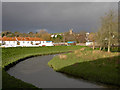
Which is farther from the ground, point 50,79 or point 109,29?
point 109,29

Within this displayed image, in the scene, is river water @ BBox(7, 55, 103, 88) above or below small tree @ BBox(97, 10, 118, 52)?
below

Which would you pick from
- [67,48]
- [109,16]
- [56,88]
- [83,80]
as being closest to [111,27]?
Answer: [109,16]

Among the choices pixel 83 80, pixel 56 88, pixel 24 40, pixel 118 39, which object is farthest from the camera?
pixel 24 40

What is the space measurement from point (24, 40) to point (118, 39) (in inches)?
2519

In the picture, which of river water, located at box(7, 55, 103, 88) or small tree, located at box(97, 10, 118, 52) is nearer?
river water, located at box(7, 55, 103, 88)

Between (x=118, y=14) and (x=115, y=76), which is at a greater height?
(x=118, y=14)

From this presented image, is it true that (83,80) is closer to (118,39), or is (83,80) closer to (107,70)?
(107,70)

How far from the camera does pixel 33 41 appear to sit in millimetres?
83000

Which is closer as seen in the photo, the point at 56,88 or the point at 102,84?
the point at 56,88

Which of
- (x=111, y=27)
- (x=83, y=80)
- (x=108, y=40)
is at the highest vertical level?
(x=111, y=27)

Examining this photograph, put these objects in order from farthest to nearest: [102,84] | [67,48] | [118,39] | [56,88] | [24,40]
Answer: [24,40]
[67,48]
[118,39]
[102,84]
[56,88]

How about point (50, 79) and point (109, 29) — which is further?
point (109, 29)

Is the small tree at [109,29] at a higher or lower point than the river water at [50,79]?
higher

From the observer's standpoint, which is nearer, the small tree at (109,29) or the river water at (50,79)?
the river water at (50,79)
